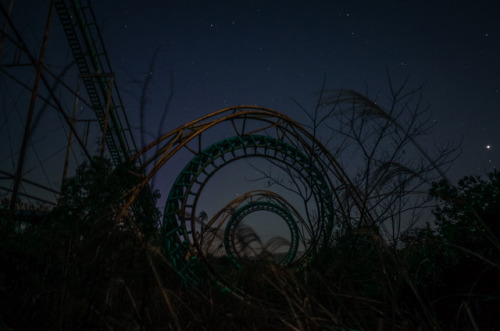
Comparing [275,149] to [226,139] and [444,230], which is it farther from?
[444,230]

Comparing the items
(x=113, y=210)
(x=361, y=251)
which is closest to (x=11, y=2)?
(x=113, y=210)

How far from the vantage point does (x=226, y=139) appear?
8.62 m

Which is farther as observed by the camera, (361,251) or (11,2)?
(11,2)

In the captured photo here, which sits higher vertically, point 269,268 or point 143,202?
point 143,202

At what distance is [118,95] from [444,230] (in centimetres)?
1045

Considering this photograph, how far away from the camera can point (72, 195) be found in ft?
17.4

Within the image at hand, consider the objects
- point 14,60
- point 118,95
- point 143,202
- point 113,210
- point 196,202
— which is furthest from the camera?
point 118,95

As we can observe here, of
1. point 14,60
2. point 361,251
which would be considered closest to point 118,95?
point 14,60

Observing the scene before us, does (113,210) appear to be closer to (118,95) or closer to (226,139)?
(226,139)

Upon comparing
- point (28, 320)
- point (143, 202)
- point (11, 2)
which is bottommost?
point (28, 320)

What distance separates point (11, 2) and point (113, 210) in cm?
771

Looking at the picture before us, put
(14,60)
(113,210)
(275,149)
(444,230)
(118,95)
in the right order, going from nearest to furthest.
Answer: (113,210) → (444,230) → (14,60) → (275,149) → (118,95)

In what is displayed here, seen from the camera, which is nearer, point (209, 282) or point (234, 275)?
point (234, 275)

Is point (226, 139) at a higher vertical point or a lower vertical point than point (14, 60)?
lower
